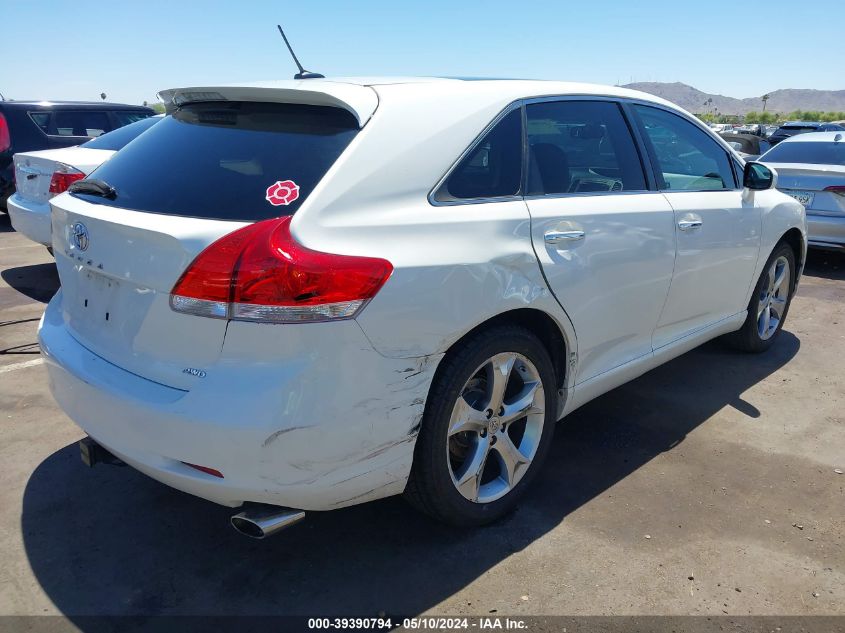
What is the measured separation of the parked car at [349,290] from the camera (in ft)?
6.88

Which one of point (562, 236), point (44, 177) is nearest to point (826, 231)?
point (562, 236)

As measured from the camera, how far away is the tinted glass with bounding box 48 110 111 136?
9945 millimetres

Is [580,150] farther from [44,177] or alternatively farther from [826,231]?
[826,231]

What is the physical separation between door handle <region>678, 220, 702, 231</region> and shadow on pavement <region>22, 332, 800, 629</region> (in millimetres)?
1130

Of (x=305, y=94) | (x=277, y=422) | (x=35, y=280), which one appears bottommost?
(x=35, y=280)

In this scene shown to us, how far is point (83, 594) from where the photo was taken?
7.95ft

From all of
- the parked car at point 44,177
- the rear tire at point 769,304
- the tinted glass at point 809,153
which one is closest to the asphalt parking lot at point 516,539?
the rear tire at point 769,304

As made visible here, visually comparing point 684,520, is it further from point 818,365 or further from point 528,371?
point 818,365

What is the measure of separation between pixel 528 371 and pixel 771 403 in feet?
6.96

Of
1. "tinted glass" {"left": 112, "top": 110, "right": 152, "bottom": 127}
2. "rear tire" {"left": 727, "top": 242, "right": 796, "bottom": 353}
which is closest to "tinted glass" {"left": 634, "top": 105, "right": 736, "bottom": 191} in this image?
"rear tire" {"left": 727, "top": 242, "right": 796, "bottom": 353}

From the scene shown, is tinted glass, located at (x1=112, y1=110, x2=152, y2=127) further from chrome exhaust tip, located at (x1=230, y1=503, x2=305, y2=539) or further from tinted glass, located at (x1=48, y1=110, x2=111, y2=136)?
chrome exhaust tip, located at (x1=230, y1=503, x2=305, y2=539)

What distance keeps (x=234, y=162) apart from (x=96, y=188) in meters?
0.66

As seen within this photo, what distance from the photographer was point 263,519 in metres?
2.22

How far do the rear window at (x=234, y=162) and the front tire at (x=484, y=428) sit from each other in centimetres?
82
